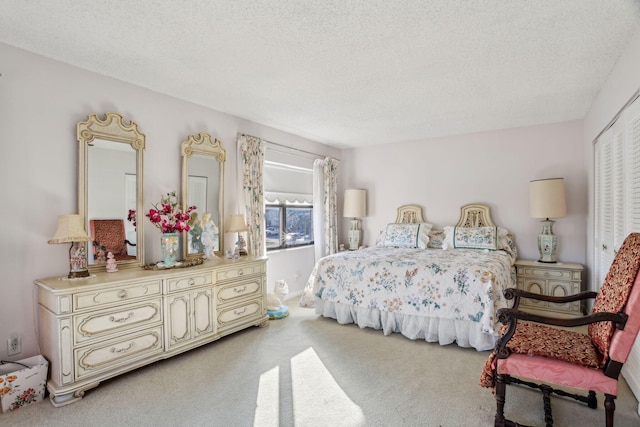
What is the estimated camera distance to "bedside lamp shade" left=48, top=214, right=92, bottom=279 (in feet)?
8.07

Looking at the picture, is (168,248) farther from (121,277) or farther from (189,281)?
(121,277)

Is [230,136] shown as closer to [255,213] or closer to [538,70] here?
[255,213]

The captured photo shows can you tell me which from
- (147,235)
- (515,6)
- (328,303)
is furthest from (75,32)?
(328,303)

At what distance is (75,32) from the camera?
7.41 ft

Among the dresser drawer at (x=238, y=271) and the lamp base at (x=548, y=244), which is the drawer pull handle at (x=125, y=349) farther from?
the lamp base at (x=548, y=244)

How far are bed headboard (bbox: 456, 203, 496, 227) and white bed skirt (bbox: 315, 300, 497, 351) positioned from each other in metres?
2.23

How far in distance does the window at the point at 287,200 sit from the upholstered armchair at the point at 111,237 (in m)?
2.03

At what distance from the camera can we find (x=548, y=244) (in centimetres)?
431

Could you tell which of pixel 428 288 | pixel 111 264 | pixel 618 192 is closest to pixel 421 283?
pixel 428 288

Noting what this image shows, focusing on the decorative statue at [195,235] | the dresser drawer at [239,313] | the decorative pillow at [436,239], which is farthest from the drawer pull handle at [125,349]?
the decorative pillow at [436,239]

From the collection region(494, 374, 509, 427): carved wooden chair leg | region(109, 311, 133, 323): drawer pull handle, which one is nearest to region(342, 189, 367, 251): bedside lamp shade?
region(109, 311, 133, 323): drawer pull handle

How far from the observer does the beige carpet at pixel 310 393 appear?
2.07 meters

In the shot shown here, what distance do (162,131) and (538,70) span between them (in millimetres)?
3528

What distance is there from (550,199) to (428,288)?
2.19 meters
